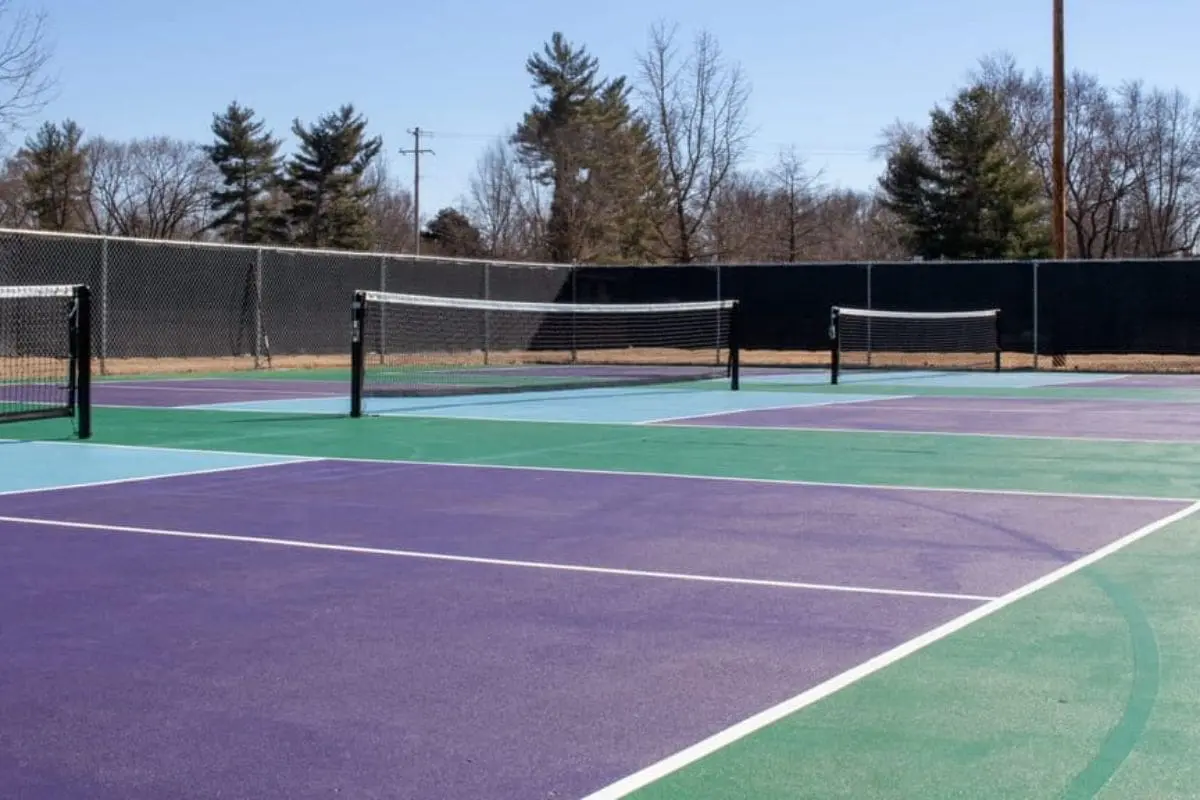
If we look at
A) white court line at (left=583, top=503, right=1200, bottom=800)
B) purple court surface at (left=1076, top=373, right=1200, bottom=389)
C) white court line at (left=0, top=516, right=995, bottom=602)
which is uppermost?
purple court surface at (left=1076, top=373, right=1200, bottom=389)

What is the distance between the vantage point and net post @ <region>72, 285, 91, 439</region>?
41.2ft

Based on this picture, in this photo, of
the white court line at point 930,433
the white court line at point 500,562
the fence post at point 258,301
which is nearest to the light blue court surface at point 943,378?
the white court line at point 930,433

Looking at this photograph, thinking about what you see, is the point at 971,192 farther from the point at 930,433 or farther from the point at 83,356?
the point at 83,356

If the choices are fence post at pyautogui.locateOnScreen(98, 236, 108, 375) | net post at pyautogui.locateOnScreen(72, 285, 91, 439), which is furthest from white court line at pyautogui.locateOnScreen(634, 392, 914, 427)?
fence post at pyautogui.locateOnScreen(98, 236, 108, 375)

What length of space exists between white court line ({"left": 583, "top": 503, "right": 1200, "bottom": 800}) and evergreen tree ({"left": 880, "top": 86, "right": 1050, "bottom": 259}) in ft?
140

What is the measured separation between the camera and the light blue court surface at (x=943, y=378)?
23016mm

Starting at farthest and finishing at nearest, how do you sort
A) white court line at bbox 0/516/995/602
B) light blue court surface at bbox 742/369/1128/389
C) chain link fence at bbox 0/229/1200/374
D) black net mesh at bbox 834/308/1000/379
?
black net mesh at bbox 834/308/1000/379 → chain link fence at bbox 0/229/1200/374 → light blue court surface at bbox 742/369/1128/389 → white court line at bbox 0/516/995/602

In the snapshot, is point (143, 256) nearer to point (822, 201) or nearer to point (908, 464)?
point (908, 464)

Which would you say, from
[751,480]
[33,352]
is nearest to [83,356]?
[751,480]

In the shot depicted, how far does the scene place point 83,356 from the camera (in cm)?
1255

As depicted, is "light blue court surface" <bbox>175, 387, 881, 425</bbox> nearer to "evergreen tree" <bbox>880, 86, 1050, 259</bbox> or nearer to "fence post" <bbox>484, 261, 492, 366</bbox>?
"fence post" <bbox>484, 261, 492, 366</bbox>

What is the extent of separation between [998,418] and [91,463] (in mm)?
9525

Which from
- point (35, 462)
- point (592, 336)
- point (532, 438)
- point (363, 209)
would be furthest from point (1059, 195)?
point (363, 209)

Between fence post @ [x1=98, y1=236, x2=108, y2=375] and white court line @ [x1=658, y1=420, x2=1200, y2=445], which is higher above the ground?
fence post @ [x1=98, y1=236, x2=108, y2=375]
